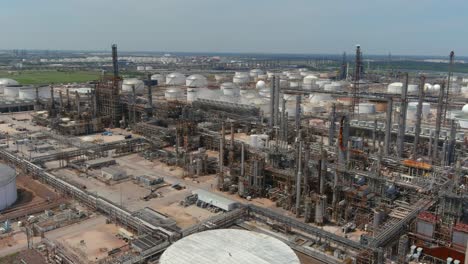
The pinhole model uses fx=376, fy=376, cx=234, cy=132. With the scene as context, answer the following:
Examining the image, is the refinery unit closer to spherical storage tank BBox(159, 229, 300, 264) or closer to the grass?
spherical storage tank BBox(159, 229, 300, 264)

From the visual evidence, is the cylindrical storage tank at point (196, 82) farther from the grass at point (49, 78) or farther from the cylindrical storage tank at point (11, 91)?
the cylindrical storage tank at point (11, 91)

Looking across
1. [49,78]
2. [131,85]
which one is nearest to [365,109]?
[131,85]

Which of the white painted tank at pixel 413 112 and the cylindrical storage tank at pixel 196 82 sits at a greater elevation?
the cylindrical storage tank at pixel 196 82

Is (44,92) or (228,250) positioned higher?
(44,92)

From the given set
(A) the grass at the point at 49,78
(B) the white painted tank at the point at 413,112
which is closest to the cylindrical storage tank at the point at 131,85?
(A) the grass at the point at 49,78

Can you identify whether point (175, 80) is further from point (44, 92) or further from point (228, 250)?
point (228, 250)

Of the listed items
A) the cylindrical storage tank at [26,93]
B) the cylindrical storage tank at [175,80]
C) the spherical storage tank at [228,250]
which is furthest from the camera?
the cylindrical storage tank at [175,80]
